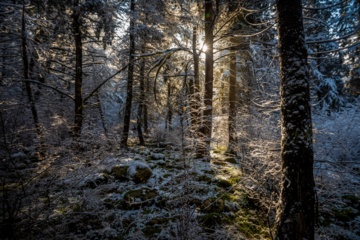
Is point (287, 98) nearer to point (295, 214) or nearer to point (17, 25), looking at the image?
point (295, 214)

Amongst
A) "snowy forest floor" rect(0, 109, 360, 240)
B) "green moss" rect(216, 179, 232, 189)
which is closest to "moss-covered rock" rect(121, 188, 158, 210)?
"snowy forest floor" rect(0, 109, 360, 240)

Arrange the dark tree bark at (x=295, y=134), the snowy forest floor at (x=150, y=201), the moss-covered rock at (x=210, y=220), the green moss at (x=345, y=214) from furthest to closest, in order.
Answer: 1. the green moss at (x=345, y=214)
2. the moss-covered rock at (x=210, y=220)
3. the snowy forest floor at (x=150, y=201)
4. the dark tree bark at (x=295, y=134)

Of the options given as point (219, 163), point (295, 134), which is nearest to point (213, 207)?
point (295, 134)

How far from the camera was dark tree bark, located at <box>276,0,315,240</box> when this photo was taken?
8.89 feet

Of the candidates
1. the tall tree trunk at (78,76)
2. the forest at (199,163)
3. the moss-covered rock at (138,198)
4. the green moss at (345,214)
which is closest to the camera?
the forest at (199,163)

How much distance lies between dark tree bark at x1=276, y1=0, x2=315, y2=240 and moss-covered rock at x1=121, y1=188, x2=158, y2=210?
11.0ft

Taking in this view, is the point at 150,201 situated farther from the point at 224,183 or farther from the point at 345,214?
the point at 345,214

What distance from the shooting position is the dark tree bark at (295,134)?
2.71m

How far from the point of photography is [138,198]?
5.07m

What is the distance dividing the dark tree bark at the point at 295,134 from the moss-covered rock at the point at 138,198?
11.0 feet

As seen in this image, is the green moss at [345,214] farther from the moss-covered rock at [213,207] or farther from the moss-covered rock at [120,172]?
the moss-covered rock at [120,172]

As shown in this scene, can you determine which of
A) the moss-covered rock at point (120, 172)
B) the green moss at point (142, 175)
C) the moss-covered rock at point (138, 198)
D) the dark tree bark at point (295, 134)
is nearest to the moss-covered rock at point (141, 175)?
the green moss at point (142, 175)

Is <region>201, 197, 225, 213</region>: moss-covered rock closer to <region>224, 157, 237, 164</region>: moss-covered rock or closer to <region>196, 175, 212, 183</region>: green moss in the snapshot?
<region>196, 175, 212, 183</region>: green moss

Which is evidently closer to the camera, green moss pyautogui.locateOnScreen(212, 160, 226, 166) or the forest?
the forest
